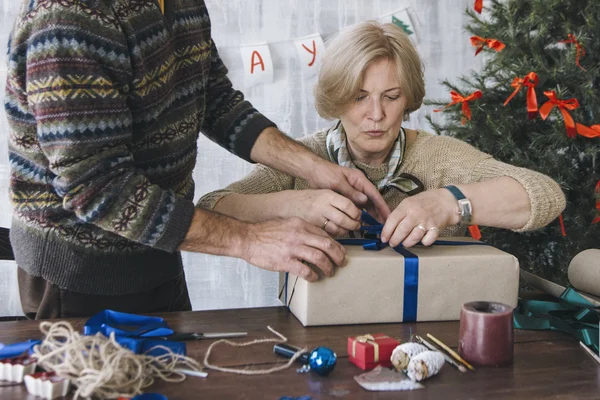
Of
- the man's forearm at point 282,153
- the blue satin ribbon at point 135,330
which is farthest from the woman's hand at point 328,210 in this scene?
the blue satin ribbon at point 135,330

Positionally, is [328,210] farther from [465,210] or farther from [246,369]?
[246,369]

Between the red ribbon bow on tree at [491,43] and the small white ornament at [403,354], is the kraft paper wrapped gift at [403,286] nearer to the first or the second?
the small white ornament at [403,354]

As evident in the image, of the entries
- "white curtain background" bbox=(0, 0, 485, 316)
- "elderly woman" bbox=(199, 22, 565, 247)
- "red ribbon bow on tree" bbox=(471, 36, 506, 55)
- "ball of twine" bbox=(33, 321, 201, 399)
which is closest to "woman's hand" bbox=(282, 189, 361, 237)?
"elderly woman" bbox=(199, 22, 565, 247)

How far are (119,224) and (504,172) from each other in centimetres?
100

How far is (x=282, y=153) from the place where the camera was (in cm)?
168

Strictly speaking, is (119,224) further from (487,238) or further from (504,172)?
(487,238)

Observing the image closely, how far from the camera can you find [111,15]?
3.97 ft

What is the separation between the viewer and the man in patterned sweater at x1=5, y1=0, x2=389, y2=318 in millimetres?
1146

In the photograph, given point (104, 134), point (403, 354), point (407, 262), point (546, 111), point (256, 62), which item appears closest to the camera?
point (403, 354)

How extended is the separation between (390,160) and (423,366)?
1.00 meters

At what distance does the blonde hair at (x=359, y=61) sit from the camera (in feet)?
6.02

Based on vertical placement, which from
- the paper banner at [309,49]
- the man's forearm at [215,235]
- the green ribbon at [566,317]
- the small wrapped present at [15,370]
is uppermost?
the paper banner at [309,49]

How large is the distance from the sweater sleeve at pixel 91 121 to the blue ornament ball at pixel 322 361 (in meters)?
0.35

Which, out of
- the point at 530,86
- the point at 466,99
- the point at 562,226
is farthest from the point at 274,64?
the point at 562,226
